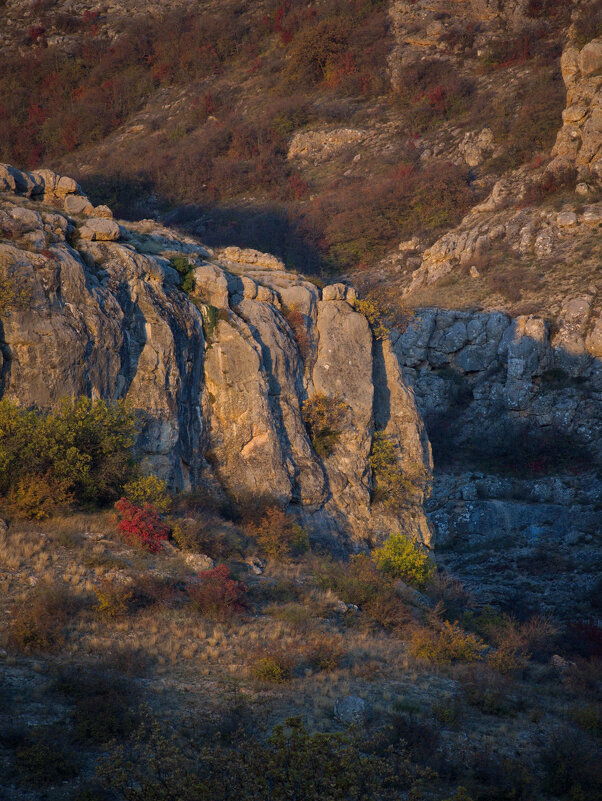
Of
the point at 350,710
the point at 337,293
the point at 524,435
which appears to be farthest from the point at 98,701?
the point at 524,435

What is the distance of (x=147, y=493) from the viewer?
59.2ft

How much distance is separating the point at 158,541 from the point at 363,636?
5757 mm

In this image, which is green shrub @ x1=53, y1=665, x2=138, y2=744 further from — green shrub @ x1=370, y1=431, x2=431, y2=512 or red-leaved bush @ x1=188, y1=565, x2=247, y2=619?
green shrub @ x1=370, y1=431, x2=431, y2=512

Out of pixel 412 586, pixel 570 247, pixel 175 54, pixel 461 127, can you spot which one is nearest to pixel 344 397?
pixel 412 586

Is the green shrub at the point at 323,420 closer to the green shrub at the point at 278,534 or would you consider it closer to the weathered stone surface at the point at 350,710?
the green shrub at the point at 278,534

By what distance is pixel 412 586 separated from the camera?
20.7 m

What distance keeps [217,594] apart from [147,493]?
4.61 m

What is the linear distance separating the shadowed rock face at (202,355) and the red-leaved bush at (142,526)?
2.99 metres

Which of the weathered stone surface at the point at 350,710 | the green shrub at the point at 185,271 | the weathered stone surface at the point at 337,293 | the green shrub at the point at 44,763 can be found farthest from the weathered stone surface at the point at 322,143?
the green shrub at the point at 44,763

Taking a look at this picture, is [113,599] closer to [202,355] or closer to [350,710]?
[350,710]

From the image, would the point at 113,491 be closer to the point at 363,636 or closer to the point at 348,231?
the point at 363,636

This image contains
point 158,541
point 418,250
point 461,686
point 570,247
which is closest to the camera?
point 461,686

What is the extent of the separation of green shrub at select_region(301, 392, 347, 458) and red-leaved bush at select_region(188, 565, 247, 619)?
877 centimetres

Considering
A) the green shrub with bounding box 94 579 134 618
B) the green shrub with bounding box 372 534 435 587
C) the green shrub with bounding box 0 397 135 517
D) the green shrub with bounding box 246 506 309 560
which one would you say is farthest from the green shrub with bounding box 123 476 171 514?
the green shrub with bounding box 372 534 435 587
